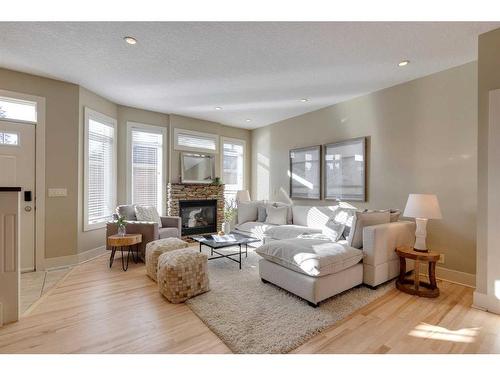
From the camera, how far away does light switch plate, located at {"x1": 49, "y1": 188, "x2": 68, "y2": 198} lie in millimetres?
3648

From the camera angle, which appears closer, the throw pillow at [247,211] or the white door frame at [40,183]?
the white door frame at [40,183]

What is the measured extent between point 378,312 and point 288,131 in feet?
13.7

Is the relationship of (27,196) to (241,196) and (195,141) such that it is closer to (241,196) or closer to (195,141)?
(195,141)

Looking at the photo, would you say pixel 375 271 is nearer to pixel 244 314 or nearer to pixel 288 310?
pixel 288 310

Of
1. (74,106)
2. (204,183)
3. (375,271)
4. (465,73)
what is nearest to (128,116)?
(74,106)

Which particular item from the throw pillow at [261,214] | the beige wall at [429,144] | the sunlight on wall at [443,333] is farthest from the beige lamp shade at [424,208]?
the throw pillow at [261,214]

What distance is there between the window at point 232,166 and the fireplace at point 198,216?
26.3 inches

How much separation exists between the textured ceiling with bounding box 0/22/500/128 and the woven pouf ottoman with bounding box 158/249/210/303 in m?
2.32

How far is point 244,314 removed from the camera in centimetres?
229

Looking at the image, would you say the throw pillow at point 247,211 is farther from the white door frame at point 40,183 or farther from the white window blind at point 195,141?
the white door frame at point 40,183

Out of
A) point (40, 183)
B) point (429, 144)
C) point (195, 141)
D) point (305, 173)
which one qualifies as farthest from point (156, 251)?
point (429, 144)

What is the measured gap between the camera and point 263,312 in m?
2.32

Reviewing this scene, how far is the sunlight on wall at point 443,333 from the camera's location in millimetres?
1940

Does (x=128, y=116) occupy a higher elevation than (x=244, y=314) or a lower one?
higher
